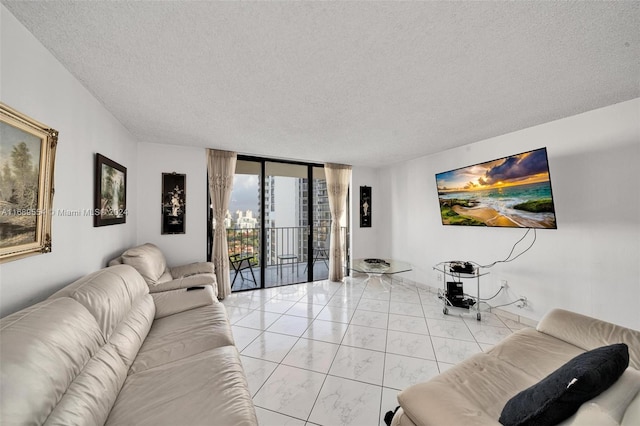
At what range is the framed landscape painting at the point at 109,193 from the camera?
2.09m

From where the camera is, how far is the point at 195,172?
11.8ft

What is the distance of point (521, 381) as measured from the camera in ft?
4.33

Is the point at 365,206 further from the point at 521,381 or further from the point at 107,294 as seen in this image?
the point at 107,294

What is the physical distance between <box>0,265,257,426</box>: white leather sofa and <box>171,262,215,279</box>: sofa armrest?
4.27 feet

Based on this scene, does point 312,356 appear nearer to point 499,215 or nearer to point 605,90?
point 499,215

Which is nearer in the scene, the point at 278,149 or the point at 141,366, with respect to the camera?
the point at 141,366

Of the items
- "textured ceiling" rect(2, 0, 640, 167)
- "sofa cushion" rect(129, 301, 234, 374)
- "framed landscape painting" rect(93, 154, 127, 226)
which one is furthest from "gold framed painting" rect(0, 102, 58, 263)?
"sofa cushion" rect(129, 301, 234, 374)

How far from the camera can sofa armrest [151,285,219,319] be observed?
2090mm

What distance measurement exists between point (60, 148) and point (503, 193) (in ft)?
13.4

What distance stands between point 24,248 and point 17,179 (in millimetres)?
367

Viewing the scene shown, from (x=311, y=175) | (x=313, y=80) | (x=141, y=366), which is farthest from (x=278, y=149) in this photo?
(x=141, y=366)

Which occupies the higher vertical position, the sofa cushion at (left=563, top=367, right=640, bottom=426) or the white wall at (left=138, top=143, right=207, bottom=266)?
the white wall at (left=138, top=143, right=207, bottom=266)

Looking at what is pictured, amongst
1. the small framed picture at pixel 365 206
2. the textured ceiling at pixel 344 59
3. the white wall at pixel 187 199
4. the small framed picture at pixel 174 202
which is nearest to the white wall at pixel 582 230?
the textured ceiling at pixel 344 59

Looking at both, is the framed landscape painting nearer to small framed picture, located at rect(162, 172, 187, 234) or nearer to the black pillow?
small framed picture, located at rect(162, 172, 187, 234)
